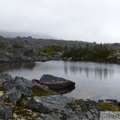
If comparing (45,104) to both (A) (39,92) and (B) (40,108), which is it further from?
(A) (39,92)

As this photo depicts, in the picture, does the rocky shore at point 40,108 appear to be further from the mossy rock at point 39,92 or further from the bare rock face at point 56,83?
the bare rock face at point 56,83

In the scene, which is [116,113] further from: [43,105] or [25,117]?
[25,117]

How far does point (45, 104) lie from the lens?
3312 cm

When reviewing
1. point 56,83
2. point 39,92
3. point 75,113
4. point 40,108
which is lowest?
point 56,83

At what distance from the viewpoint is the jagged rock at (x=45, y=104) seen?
3247cm

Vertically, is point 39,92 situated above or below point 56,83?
above

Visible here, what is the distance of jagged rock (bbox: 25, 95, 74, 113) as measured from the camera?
32.5 m

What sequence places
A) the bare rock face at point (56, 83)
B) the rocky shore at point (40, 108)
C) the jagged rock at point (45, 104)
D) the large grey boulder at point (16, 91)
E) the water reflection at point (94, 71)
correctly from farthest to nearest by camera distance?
the water reflection at point (94, 71) → the bare rock face at point (56, 83) → the large grey boulder at point (16, 91) → the jagged rock at point (45, 104) → the rocky shore at point (40, 108)

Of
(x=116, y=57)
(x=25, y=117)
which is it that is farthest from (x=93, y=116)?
(x=116, y=57)

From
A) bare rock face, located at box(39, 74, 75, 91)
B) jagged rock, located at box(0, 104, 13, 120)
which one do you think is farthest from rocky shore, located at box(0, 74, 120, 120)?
bare rock face, located at box(39, 74, 75, 91)

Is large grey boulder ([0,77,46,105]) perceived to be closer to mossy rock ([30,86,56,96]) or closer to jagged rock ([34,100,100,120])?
mossy rock ([30,86,56,96])

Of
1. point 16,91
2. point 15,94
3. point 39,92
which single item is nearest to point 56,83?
point 39,92

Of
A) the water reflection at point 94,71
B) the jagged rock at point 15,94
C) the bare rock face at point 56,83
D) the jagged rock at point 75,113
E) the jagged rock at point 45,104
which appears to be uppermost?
the jagged rock at point 15,94

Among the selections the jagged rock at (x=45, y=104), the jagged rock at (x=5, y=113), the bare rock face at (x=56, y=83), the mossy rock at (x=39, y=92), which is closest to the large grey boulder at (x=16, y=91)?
the mossy rock at (x=39, y=92)
